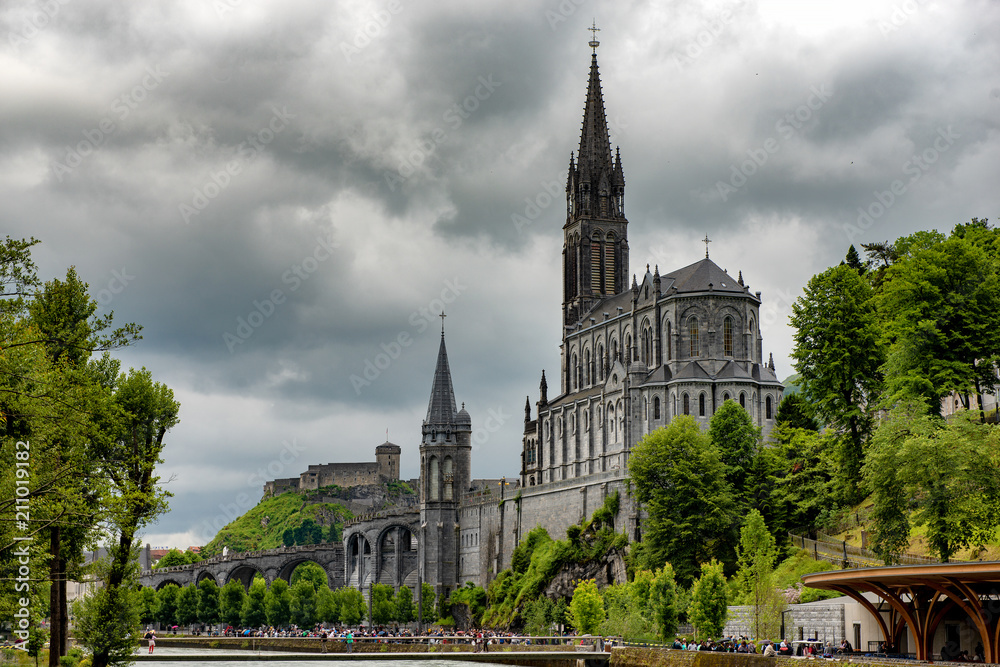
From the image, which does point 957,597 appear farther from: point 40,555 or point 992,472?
point 40,555

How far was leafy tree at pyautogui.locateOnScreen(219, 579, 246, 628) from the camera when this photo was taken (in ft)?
370

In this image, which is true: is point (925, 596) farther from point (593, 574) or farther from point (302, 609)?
point (302, 609)

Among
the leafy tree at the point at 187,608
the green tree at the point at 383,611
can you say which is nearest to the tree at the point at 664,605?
the green tree at the point at 383,611

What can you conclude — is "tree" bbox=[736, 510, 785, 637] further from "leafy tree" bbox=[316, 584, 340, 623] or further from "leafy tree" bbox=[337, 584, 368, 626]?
"leafy tree" bbox=[316, 584, 340, 623]

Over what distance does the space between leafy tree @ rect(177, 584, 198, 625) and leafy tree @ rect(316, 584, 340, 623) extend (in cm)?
1517

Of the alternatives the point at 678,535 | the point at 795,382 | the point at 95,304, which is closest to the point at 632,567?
the point at 678,535

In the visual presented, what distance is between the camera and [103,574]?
122ft

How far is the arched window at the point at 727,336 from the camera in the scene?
8700 cm

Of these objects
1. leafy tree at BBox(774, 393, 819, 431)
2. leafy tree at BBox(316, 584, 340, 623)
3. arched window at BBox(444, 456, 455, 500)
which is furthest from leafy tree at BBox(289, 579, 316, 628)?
leafy tree at BBox(774, 393, 819, 431)

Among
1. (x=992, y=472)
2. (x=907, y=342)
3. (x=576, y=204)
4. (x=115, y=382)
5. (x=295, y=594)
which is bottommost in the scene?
(x=295, y=594)

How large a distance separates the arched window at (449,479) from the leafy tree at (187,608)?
27.2m

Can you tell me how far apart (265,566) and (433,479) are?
102 ft

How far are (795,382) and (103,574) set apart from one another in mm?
37675

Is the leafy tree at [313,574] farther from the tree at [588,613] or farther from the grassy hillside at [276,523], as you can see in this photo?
the tree at [588,613]
